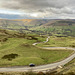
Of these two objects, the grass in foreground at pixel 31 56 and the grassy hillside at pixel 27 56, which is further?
the grassy hillside at pixel 27 56

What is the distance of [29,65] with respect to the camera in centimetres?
6119

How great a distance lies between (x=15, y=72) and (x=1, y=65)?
15153mm

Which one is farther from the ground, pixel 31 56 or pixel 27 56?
pixel 27 56

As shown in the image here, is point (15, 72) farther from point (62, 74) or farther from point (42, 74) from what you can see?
point (62, 74)

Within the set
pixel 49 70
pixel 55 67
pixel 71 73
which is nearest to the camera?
pixel 71 73

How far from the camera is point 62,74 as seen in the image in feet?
157

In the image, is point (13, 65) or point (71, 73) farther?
point (13, 65)

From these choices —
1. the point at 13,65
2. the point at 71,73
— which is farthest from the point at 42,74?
the point at 13,65

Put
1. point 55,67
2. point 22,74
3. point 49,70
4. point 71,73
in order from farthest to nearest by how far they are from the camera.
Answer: point 55,67
point 49,70
point 22,74
point 71,73

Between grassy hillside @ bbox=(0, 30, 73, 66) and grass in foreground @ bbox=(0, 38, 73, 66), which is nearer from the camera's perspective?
grass in foreground @ bbox=(0, 38, 73, 66)

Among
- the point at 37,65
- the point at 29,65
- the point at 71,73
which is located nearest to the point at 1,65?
the point at 29,65

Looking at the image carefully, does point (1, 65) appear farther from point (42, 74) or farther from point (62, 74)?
point (62, 74)

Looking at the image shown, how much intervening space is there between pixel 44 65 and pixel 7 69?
2517cm

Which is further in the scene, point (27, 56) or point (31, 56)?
point (31, 56)
